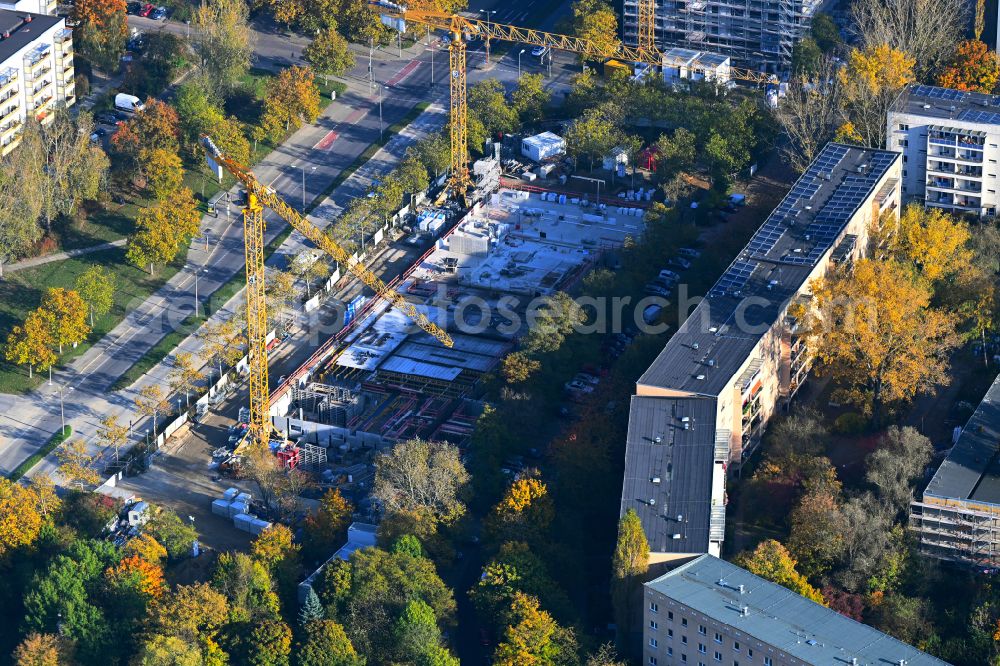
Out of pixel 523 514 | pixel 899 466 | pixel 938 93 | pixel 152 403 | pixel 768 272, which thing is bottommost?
pixel 152 403

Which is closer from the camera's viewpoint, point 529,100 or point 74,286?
point 74,286

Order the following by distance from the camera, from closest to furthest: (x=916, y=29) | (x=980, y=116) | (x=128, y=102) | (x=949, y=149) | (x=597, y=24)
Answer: (x=949, y=149)
(x=980, y=116)
(x=916, y=29)
(x=128, y=102)
(x=597, y=24)

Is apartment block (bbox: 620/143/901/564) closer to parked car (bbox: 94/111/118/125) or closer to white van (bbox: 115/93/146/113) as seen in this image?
white van (bbox: 115/93/146/113)

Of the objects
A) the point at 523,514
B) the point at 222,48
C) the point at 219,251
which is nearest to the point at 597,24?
the point at 222,48

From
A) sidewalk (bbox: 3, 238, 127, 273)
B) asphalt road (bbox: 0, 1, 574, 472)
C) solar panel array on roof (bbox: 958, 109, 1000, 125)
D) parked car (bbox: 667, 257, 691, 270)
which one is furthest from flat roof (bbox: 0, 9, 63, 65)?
solar panel array on roof (bbox: 958, 109, 1000, 125)

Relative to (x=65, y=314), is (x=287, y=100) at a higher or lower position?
higher

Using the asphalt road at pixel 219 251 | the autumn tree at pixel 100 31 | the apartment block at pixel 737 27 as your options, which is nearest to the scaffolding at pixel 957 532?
the asphalt road at pixel 219 251

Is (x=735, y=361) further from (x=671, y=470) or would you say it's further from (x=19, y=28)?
(x=19, y=28)
